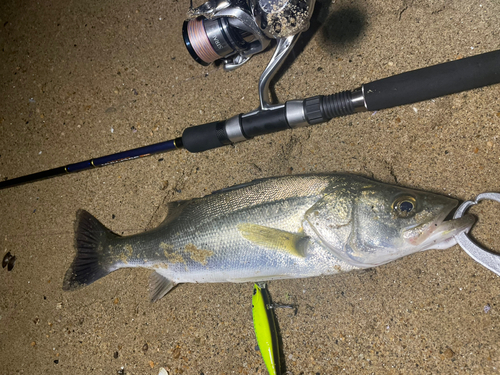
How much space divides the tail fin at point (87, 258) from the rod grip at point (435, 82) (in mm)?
1795

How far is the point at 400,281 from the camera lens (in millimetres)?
1717

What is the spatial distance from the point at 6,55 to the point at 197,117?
2.26m

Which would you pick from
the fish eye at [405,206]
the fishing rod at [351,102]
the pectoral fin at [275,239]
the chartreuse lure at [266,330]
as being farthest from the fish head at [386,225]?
the chartreuse lure at [266,330]

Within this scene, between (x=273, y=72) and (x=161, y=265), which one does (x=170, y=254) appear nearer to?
(x=161, y=265)

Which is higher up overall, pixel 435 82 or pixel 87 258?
pixel 435 82

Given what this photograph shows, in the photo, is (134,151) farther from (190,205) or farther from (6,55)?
(6,55)

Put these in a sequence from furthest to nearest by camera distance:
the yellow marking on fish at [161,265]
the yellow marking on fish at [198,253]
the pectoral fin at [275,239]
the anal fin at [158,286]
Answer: the anal fin at [158,286]
the yellow marking on fish at [161,265]
the yellow marking on fish at [198,253]
the pectoral fin at [275,239]

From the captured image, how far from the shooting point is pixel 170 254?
1.85 meters

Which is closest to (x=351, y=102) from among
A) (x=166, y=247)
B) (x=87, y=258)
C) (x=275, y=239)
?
(x=275, y=239)

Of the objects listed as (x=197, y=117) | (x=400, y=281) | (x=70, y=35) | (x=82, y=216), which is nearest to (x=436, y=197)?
(x=400, y=281)

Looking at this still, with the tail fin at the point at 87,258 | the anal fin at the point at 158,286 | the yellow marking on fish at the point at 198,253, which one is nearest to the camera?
the yellow marking on fish at the point at 198,253

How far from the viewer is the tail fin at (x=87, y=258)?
2.11 m

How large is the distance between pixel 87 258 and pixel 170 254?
2.20ft

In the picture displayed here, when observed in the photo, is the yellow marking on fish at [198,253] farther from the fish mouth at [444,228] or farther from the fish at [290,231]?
the fish mouth at [444,228]
